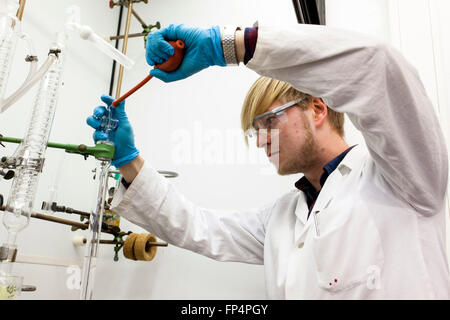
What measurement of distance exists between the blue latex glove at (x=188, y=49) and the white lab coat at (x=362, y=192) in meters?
0.10

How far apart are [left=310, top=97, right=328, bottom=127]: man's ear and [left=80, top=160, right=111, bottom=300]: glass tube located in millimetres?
690

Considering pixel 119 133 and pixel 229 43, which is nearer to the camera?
pixel 229 43

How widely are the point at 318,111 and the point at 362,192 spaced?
0.39 metres

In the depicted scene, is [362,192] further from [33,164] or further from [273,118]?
[33,164]

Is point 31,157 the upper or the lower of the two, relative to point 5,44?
lower

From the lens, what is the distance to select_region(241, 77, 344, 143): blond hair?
45.6 inches

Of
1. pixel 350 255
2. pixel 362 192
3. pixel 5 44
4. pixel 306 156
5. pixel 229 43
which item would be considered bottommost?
pixel 350 255

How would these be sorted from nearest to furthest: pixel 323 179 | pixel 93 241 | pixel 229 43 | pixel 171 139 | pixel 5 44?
pixel 229 43 → pixel 93 241 → pixel 5 44 → pixel 323 179 → pixel 171 139

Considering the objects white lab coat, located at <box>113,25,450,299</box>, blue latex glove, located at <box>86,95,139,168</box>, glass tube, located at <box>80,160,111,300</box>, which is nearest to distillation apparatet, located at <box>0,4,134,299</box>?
glass tube, located at <box>80,160,111,300</box>

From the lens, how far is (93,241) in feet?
2.71

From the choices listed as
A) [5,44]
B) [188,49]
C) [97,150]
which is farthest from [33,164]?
[188,49]

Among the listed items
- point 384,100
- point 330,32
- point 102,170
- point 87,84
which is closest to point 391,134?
point 384,100

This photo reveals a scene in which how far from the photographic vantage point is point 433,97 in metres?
1.22

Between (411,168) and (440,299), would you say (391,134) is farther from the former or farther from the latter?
(440,299)
